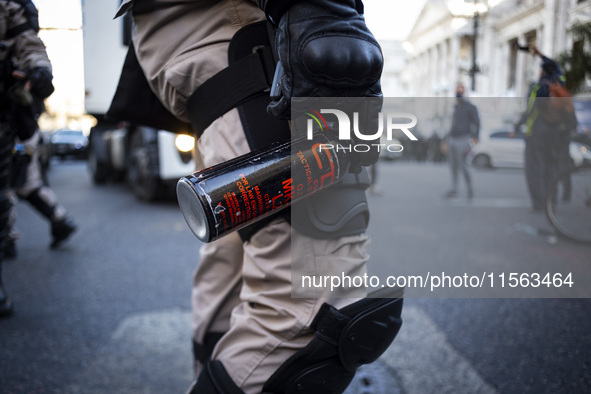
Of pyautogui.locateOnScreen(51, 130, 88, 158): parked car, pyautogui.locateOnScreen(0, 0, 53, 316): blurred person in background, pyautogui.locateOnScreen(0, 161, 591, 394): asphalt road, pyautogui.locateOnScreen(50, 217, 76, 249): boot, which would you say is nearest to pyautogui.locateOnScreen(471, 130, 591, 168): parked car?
pyautogui.locateOnScreen(0, 161, 591, 394): asphalt road

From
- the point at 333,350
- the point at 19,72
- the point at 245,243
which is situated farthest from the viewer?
the point at 19,72

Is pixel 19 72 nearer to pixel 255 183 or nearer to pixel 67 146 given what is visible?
pixel 255 183

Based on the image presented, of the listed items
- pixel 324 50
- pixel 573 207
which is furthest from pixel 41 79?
pixel 573 207

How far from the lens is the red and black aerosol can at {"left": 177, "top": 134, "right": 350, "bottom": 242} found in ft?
2.70

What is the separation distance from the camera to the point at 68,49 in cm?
137

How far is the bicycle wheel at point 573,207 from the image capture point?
372 centimetres

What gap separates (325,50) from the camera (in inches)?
30.8

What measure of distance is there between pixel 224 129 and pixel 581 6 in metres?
1.52

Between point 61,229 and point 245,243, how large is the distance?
3.10 meters

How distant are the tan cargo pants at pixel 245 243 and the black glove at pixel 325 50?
0.21 metres

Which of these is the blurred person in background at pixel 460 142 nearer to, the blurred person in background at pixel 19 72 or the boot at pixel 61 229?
the boot at pixel 61 229

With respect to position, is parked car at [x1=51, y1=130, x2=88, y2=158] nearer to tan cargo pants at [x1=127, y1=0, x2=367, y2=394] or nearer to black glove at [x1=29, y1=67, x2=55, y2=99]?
black glove at [x1=29, y1=67, x2=55, y2=99]

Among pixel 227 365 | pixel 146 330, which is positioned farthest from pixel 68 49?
pixel 146 330

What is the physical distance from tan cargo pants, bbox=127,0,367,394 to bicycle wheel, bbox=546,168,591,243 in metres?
3.39
